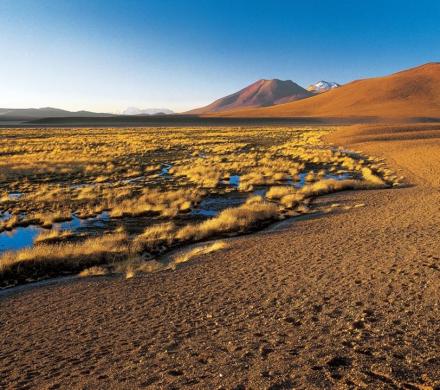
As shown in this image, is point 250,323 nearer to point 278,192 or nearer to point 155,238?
point 155,238

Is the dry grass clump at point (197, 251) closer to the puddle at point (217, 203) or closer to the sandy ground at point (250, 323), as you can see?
the sandy ground at point (250, 323)

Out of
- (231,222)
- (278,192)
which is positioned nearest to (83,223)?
(231,222)

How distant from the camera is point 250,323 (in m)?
6.85

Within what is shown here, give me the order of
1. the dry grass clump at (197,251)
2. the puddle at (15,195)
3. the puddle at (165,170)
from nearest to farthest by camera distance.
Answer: the dry grass clump at (197,251)
the puddle at (15,195)
the puddle at (165,170)

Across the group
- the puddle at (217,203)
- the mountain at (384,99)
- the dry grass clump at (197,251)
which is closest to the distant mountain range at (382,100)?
the mountain at (384,99)

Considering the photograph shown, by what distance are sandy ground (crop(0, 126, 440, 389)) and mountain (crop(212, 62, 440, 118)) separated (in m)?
126

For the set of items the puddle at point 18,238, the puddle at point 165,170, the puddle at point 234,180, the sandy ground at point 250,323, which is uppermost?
the sandy ground at point 250,323

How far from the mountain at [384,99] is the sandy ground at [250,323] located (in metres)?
126

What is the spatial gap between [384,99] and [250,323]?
164163 millimetres

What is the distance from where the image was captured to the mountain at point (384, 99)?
5305 inches

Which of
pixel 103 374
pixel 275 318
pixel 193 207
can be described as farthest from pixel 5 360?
pixel 193 207

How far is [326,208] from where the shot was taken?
54.3 feet

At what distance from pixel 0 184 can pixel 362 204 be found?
67.6 ft

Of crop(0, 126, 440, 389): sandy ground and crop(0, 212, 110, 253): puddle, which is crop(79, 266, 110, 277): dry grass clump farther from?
crop(0, 212, 110, 253): puddle
